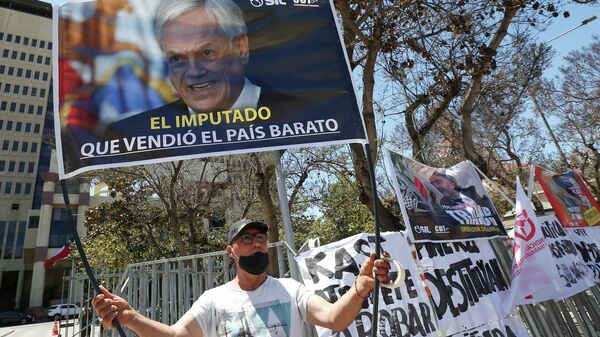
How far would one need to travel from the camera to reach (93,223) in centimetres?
1514

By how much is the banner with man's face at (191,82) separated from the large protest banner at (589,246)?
4464 mm

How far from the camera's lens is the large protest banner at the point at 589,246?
5.22 meters

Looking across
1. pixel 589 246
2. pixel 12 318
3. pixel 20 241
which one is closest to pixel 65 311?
pixel 12 318

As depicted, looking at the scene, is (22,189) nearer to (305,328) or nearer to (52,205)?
(52,205)

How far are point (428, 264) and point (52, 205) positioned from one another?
51991 millimetres

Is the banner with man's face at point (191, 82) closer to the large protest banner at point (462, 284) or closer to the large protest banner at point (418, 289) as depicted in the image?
the large protest banner at point (418, 289)

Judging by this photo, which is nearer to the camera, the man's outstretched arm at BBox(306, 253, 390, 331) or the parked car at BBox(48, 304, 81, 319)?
the man's outstretched arm at BBox(306, 253, 390, 331)

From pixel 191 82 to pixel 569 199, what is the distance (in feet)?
19.3

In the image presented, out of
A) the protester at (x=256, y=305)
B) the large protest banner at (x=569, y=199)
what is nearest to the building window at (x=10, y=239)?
the protester at (x=256, y=305)

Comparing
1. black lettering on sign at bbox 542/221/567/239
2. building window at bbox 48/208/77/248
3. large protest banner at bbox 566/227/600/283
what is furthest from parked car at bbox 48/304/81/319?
building window at bbox 48/208/77/248

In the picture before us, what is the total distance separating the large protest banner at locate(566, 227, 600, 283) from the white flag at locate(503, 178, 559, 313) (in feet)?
6.01

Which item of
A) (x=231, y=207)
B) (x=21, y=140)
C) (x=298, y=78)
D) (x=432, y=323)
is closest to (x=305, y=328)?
(x=432, y=323)

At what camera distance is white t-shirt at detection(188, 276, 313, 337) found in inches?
90.7

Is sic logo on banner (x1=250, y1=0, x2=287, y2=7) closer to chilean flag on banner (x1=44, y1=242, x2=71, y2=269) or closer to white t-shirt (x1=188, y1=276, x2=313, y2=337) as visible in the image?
white t-shirt (x1=188, y1=276, x2=313, y2=337)
